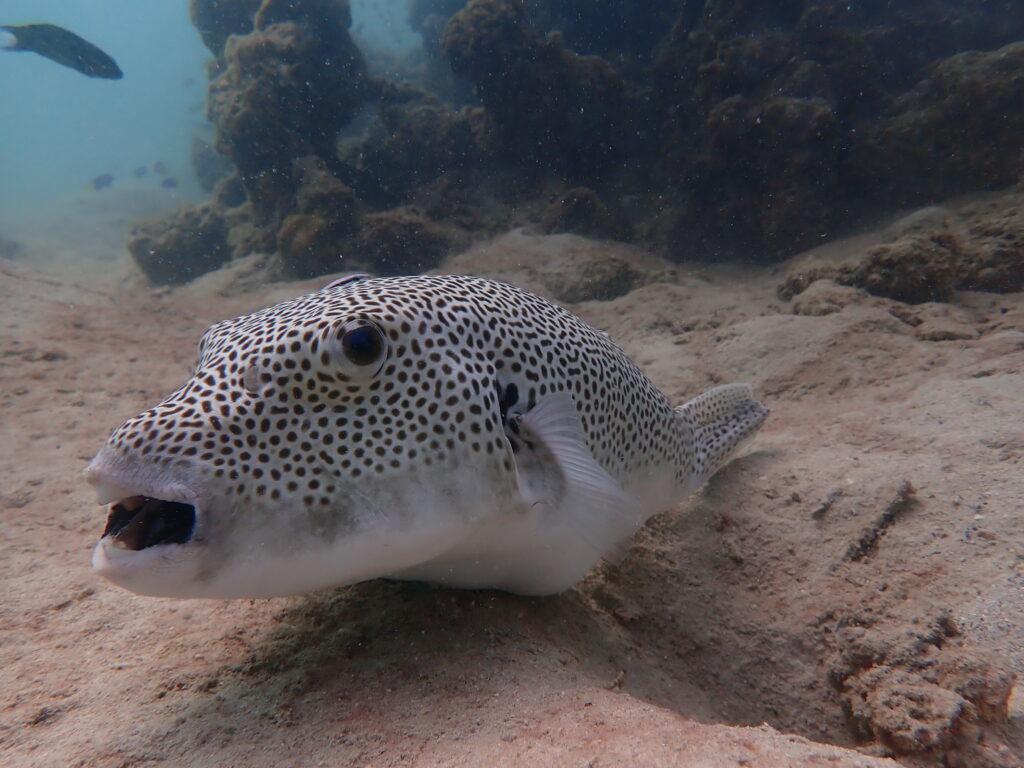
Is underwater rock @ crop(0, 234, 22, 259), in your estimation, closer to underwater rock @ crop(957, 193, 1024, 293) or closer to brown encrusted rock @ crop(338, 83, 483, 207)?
brown encrusted rock @ crop(338, 83, 483, 207)

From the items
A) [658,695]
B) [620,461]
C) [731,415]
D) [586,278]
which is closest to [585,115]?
[586,278]

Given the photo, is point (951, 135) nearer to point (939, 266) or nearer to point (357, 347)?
point (939, 266)

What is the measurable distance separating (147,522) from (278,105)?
1546 cm

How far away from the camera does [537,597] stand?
2.68 m

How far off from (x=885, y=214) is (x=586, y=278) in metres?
5.99

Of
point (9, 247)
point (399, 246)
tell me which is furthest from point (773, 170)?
point (9, 247)

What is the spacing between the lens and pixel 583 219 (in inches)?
476

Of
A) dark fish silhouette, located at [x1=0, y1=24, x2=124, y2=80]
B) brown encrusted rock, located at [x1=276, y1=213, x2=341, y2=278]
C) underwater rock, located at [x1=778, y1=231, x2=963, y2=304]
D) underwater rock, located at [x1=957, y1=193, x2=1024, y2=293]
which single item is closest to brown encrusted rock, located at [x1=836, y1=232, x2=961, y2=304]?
underwater rock, located at [x1=778, y1=231, x2=963, y2=304]

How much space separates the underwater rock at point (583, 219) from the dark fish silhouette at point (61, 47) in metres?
10.7

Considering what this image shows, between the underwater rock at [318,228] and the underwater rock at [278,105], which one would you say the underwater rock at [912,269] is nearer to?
the underwater rock at [318,228]

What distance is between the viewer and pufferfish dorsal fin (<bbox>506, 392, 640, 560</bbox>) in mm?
2174

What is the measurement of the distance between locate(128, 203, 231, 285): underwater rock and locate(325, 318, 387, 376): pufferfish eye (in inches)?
633

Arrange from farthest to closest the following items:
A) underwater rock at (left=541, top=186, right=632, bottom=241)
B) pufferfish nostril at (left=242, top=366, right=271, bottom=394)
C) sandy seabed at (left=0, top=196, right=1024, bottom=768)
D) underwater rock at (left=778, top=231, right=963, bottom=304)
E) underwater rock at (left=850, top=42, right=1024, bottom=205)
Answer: underwater rock at (left=541, top=186, right=632, bottom=241) < underwater rock at (left=850, top=42, right=1024, bottom=205) < underwater rock at (left=778, top=231, right=963, bottom=304) < pufferfish nostril at (left=242, top=366, right=271, bottom=394) < sandy seabed at (left=0, top=196, right=1024, bottom=768)

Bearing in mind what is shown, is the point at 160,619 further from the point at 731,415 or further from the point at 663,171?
the point at 663,171
